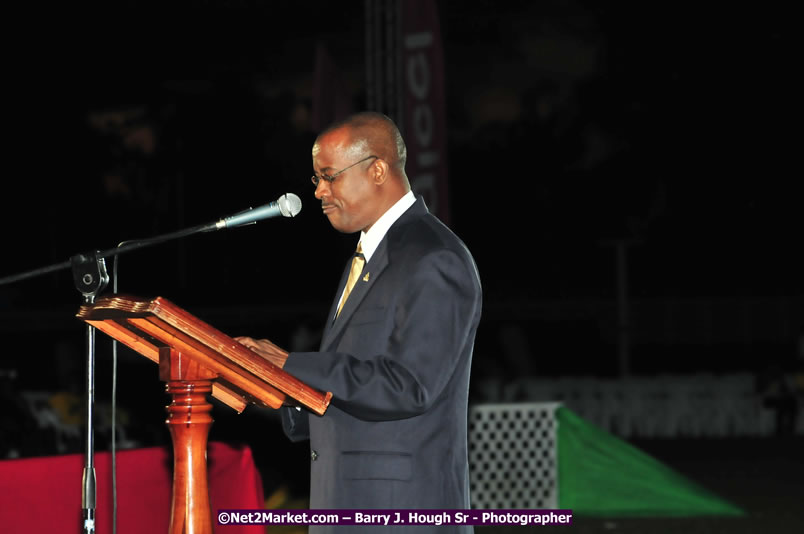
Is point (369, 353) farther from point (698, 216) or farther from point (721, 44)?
point (698, 216)

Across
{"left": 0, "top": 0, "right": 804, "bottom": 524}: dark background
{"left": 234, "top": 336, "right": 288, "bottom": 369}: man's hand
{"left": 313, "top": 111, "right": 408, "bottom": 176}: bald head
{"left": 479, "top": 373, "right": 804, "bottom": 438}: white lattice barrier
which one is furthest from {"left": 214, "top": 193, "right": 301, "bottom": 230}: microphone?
{"left": 0, "top": 0, "right": 804, "bottom": 524}: dark background

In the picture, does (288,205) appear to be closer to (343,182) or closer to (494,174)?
(343,182)

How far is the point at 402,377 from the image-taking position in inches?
106

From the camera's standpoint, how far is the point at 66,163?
124 ft

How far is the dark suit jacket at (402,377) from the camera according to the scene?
269cm

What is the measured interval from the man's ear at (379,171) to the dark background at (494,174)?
25374 millimetres

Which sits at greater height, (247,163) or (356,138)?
(247,163)

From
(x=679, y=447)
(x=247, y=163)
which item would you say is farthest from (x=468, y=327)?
(x=247, y=163)

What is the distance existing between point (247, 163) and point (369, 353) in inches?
1653

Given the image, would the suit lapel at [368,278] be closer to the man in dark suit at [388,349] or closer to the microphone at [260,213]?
the man in dark suit at [388,349]

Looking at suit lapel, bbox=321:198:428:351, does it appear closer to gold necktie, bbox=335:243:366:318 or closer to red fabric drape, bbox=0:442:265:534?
gold necktie, bbox=335:243:366:318

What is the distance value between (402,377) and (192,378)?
0.45 m

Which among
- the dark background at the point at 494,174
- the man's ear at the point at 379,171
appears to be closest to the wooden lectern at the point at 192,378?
the man's ear at the point at 379,171

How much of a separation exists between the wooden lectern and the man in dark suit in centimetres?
11
